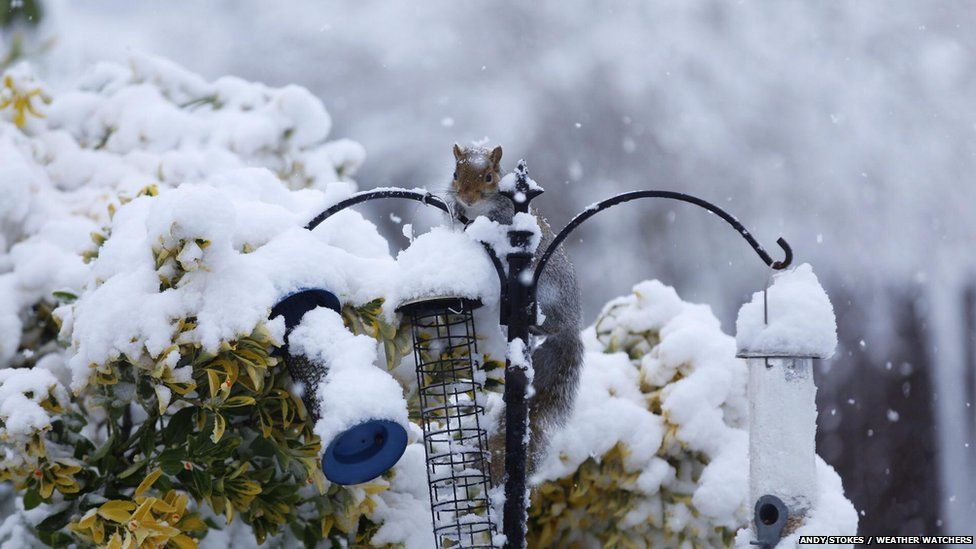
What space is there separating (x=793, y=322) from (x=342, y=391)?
0.78 meters

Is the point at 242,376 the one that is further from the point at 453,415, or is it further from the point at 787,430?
the point at 787,430

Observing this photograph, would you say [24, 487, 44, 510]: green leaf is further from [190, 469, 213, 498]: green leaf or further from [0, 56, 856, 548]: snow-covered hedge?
[190, 469, 213, 498]: green leaf

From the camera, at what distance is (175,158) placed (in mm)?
2725

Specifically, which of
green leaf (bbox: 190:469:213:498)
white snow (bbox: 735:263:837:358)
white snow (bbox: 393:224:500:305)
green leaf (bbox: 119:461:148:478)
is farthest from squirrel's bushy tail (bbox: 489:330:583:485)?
green leaf (bbox: 119:461:148:478)

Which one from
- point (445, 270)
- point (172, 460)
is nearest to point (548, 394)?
point (445, 270)

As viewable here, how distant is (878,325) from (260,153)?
11.8 feet

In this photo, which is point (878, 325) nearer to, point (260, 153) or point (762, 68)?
point (762, 68)

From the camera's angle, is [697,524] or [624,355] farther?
[624,355]

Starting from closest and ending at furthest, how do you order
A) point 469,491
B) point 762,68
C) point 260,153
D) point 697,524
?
point 469,491 → point 697,524 → point 260,153 → point 762,68

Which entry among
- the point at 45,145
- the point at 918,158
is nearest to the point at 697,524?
the point at 45,145

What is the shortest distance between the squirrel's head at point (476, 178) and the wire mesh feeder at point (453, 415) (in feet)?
0.79

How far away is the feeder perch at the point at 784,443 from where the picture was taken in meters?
1.67

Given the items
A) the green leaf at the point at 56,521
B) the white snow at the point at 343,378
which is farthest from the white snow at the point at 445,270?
the green leaf at the point at 56,521

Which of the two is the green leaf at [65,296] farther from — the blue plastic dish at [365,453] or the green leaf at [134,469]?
Result: the blue plastic dish at [365,453]
